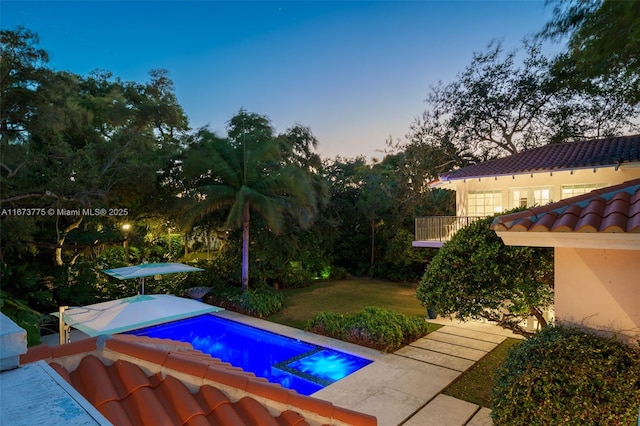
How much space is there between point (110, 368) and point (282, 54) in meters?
13.9

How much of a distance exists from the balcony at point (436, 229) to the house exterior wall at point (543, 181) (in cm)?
145

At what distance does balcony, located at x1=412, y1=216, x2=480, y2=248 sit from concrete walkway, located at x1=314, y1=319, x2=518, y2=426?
188 inches

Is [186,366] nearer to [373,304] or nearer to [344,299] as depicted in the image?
[373,304]

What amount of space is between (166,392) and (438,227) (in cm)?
1449

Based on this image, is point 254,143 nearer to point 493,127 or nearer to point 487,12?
point 487,12

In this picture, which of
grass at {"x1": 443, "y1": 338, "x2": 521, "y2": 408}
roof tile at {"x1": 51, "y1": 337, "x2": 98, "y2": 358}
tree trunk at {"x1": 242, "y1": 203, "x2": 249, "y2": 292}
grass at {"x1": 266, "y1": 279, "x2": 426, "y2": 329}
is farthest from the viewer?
tree trunk at {"x1": 242, "y1": 203, "x2": 249, "y2": 292}

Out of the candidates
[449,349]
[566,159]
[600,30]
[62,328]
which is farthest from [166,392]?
[566,159]

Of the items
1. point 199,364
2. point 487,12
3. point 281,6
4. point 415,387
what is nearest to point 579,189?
point 487,12

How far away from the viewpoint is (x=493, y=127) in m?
23.5

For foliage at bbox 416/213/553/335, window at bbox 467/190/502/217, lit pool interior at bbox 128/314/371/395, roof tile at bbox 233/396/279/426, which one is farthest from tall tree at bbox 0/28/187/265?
window at bbox 467/190/502/217

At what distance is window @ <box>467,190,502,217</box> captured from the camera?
15.8 meters

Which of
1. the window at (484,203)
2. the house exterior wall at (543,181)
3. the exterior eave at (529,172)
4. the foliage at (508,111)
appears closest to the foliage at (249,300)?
the exterior eave at (529,172)

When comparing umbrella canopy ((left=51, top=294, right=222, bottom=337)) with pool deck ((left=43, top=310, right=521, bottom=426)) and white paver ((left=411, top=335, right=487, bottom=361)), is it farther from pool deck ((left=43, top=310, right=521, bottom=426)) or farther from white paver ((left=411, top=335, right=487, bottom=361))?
white paver ((left=411, top=335, right=487, bottom=361))

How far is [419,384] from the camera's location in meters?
8.29
